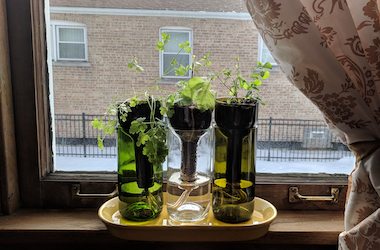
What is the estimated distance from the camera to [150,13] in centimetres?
92

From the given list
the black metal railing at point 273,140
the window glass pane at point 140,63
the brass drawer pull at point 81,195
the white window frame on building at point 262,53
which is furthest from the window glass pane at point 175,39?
the brass drawer pull at point 81,195

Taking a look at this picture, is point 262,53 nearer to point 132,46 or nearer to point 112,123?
point 132,46

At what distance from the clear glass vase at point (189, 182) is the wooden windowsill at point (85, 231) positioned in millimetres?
162

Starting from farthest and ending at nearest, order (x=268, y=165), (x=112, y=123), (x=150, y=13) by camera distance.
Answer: (x=268, y=165) → (x=150, y=13) → (x=112, y=123)

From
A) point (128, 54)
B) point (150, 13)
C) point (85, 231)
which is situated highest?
point (150, 13)

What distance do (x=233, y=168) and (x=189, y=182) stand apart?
13 centimetres

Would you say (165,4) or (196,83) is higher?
(165,4)

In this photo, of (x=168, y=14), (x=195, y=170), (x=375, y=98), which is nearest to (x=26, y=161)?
(x=195, y=170)

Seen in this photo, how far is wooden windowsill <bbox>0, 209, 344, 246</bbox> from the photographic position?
83cm

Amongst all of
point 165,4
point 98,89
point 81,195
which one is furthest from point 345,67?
point 81,195

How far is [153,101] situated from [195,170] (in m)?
0.22

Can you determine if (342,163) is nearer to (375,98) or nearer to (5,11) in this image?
(375,98)

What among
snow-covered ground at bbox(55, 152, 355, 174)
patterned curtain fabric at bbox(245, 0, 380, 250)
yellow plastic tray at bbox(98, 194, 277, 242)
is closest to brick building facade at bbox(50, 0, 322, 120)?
snow-covered ground at bbox(55, 152, 355, 174)

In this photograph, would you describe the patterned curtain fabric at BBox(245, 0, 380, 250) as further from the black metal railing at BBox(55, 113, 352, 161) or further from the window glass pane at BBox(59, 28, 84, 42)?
the window glass pane at BBox(59, 28, 84, 42)
